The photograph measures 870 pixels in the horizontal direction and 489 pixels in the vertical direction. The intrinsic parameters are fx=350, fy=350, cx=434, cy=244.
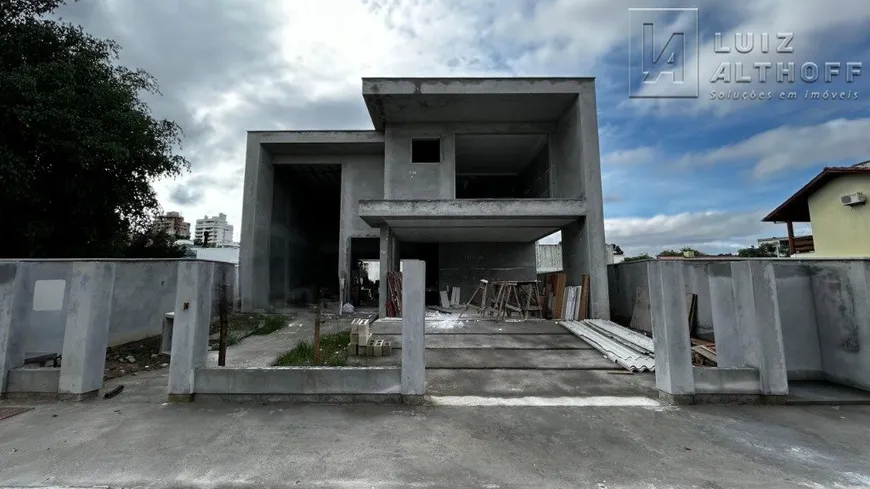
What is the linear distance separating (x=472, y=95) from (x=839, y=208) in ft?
42.5

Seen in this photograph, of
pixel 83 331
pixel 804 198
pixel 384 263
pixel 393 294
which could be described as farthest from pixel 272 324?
pixel 804 198

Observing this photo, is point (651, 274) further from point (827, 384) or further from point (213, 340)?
point (213, 340)

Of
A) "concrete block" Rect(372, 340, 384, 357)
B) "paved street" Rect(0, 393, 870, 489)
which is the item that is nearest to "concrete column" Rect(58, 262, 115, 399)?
"paved street" Rect(0, 393, 870, 489)

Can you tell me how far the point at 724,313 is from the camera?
188 inches

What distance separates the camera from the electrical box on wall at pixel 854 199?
35.5 feet

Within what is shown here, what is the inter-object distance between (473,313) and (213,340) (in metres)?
7.80

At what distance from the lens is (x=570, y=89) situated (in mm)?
11672

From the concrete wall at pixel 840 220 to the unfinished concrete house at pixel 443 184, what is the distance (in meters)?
8.26

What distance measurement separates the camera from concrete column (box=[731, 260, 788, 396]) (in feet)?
14.6

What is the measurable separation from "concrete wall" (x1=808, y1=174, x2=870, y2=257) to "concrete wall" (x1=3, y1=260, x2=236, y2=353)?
60.8 ft

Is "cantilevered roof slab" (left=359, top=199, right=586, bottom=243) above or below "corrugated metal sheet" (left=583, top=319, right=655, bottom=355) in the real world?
above

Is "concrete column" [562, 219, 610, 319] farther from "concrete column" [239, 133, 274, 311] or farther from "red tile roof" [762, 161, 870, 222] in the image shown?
"concrete column" [239, 133, 274, 311]

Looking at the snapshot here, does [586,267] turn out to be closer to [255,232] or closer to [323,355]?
[323,355]

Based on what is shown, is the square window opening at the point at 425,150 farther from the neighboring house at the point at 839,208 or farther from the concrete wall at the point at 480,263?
the neighboring house at the point at 839,208
